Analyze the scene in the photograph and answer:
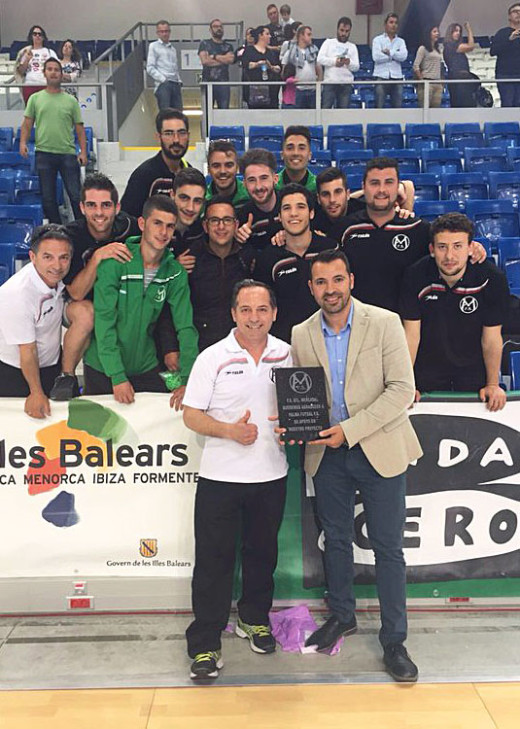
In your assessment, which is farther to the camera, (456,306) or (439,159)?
(439,159)

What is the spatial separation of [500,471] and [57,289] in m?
2.42

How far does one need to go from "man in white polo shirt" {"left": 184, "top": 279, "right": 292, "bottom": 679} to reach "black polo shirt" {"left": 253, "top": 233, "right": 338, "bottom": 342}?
546 millimetres

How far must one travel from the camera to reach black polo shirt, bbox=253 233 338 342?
380cm

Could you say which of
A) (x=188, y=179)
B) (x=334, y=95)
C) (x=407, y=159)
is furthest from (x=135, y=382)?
(x=334, y=95)

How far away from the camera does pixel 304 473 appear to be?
371 cm

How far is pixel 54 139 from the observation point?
774 centimetres

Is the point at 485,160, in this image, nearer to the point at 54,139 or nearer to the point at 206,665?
the point at 54,139

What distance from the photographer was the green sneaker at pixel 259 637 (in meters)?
3.38

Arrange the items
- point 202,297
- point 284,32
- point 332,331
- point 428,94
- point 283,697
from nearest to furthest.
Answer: point 283,697 < point 332,331 < point 202,297 < point 428,94 < point 284,32

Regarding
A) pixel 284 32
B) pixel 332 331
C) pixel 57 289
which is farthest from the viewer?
pixel 284 32

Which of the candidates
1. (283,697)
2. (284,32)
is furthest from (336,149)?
(283,697)

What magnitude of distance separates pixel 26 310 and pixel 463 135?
A: 8802 mm

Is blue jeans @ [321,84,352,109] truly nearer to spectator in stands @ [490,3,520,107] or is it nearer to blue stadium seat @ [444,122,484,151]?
blue stadium seat @ [444,122,484,151]

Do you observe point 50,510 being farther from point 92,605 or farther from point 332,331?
point 332,331
